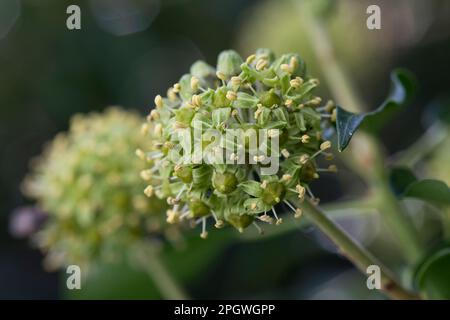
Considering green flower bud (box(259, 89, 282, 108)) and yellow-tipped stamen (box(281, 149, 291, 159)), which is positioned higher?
green flower bud (box(259, 89, 282, 108))

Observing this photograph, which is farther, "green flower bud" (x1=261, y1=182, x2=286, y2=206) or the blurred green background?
the blurred green background

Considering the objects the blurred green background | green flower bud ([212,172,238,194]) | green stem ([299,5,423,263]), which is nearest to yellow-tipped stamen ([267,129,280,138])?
green flower bud ([212,172,238,194])

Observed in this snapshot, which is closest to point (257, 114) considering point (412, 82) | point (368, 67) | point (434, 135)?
point (412, 82)

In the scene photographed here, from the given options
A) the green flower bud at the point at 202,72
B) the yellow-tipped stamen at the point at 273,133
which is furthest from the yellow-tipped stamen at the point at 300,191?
the green flower bud at the point at 202,72

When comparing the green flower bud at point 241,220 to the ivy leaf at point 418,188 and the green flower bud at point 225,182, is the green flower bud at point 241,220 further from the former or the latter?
the ivy leaf at point 418,188

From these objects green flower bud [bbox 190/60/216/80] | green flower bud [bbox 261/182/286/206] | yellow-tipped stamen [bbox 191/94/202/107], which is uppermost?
green flower bud [bbox 190/60/216/80]

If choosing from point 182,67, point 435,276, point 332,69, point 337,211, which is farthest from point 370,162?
point 182,67

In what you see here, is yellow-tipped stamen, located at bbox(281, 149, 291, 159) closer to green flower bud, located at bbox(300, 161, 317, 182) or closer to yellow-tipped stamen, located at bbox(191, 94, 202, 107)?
green flower bud, located at bbox(300, 161, 317, 182)

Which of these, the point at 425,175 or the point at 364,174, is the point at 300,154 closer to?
the point at 364,174
